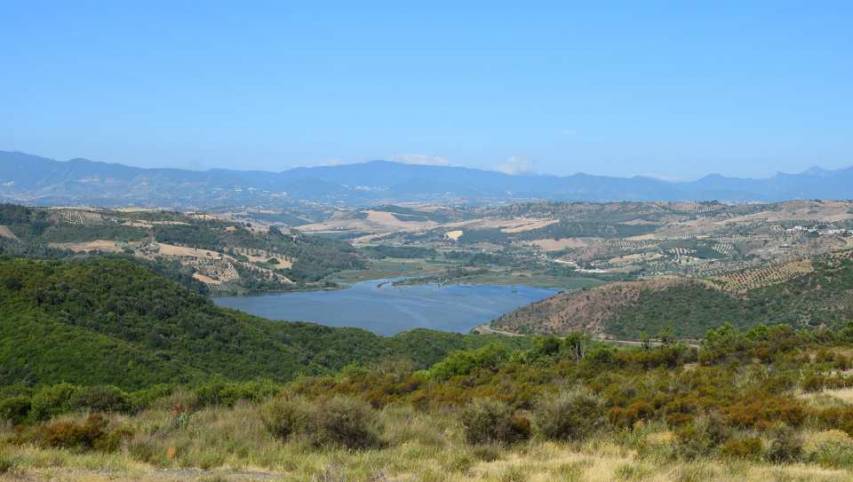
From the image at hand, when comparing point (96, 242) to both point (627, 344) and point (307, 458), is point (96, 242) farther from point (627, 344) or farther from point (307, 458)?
point (307, 458)

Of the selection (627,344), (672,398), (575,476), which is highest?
(575,476)

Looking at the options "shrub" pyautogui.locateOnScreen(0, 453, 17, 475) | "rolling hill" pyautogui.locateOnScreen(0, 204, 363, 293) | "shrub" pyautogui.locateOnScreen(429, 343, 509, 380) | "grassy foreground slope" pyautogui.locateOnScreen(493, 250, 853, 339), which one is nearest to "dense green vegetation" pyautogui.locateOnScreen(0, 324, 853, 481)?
"shrub" pyautogui.locateOnScreen(0, 453, 17, 475)

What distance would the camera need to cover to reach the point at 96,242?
124 metres

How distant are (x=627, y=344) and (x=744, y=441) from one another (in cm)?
5810

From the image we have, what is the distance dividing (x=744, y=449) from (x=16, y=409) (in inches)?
778

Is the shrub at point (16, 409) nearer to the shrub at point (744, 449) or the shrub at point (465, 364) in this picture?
the shrub at point (465, 364)

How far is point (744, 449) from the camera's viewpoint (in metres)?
9.99

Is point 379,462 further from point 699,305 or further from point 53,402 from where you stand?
point 699,305

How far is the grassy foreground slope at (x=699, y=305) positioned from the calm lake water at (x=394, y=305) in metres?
13.1

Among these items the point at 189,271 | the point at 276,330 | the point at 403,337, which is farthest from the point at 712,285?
the point at 189,271

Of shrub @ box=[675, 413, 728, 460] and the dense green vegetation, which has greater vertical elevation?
shrub @ box=[675, 413, 728, 460]

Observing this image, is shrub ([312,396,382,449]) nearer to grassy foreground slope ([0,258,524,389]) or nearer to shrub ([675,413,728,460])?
shrub ([675,413,728,460])

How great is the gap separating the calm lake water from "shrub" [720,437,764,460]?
3051 inches

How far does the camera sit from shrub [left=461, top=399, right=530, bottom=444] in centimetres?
1184
